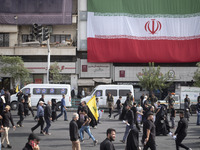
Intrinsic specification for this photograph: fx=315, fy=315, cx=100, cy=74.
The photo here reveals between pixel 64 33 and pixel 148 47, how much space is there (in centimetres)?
1152

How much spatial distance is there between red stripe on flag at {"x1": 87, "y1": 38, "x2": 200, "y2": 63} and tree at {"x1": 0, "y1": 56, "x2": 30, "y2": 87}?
8.76m

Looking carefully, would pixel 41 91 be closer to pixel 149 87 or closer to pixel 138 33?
pixel 149 87

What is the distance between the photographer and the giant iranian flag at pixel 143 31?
1644 inches

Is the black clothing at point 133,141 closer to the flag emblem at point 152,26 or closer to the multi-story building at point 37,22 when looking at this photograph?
the multi-story building at point 37,22

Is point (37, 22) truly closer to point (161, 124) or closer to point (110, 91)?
point (110, 91)

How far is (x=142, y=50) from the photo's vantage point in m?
42.3

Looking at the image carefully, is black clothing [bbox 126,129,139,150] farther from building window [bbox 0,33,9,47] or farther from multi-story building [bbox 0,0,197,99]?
building window [bbox 0,33,9,47]

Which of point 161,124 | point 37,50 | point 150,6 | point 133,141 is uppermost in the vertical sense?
point 150,6

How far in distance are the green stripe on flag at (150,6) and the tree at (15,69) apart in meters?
12.3

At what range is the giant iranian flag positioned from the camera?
4175 centimetres

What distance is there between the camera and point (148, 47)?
42.4 m

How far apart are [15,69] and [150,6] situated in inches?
764

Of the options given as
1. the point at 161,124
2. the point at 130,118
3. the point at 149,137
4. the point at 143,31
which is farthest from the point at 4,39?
the point at 149,137

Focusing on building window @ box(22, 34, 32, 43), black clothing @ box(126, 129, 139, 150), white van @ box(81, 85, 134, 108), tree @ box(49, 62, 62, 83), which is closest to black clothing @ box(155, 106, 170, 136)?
black clothing @ box(126, 129, 139, 150)
